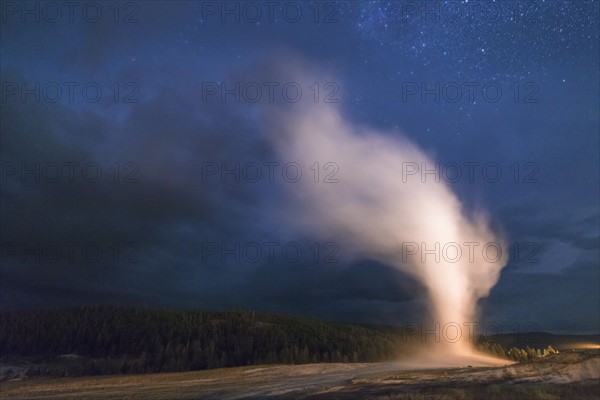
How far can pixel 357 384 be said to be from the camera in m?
26.1

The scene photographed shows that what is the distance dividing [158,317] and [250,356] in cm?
3962

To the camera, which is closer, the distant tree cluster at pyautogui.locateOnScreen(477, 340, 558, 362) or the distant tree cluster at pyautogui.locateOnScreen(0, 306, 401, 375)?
the distant tree cluster at pyautogui.locateOnScreen(477, 340, 558, 362)

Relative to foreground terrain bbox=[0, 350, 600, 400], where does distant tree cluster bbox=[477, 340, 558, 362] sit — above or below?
above

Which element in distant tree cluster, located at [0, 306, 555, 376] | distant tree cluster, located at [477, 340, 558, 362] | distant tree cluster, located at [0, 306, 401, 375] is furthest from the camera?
distant tree cluster, located at [0, 306, 401, 375]

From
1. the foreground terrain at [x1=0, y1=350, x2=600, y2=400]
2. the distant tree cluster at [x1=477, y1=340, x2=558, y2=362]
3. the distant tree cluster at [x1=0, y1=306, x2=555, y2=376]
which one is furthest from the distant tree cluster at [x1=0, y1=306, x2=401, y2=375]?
the foreground terrain at [x1=0, y1=350, x2=600, y2=400]

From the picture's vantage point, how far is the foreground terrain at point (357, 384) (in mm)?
21391

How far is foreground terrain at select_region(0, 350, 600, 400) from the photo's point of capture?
21.4 m

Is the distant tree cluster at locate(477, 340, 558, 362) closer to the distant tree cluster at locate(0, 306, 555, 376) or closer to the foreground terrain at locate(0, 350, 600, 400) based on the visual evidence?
the distant tree cluster at locate(0, 306, 555, 376)

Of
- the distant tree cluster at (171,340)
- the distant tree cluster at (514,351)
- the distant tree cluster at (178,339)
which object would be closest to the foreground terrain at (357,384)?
the distant tree cluster at (514,351)

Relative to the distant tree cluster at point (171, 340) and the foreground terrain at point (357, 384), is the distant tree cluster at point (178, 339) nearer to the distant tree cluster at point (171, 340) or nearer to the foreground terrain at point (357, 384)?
the distant tree cluster at point (171, 340)

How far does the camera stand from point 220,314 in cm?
10700

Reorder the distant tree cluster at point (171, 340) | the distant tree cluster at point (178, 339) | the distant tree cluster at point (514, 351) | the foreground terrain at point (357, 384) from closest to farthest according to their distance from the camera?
the foreground terrain at point (357, 384), the distant tree cluster at point (514, 351), the distant tree cluster at point (171, 340), the distant tree cluster at point (178, 339)

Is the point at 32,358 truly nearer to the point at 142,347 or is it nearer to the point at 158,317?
the point at 142,347

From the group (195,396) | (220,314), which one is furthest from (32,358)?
(195,396)
